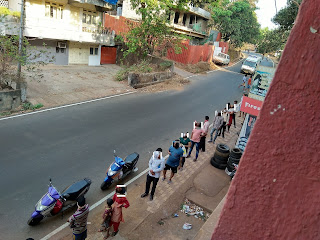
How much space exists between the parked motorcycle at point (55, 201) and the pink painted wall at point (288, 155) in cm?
533

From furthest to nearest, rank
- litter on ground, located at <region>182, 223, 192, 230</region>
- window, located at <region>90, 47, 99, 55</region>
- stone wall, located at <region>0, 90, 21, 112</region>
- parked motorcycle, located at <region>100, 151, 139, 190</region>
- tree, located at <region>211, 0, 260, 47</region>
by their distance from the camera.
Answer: tree, located at <region>211, 0, 260, 47</region> → window, located at <region>90, 47, 99, 55</region> → stone wall, located at <region>0, 90, 21, 112</region> → parked motorcycle, located at <region>100, 151, 139, 190</region> → litter on ground, located at <region>182, 223, 192, 230</region>

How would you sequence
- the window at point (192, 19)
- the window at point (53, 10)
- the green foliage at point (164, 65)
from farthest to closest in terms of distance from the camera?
the window at point (192, 19) → the green foliage at point (164, 65) → the window at point (53, 10)

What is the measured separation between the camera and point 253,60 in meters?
31.6

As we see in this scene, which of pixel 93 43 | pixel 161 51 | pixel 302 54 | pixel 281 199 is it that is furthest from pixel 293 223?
pixel 161 51

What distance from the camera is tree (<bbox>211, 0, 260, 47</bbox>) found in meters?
39.9

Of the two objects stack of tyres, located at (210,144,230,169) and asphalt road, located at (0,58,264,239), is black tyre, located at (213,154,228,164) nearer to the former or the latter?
stack of tyres, located at (210,144,230,169)

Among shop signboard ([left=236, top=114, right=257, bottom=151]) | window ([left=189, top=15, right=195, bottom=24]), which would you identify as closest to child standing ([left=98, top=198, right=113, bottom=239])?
shop signboard ([left=236, top=114, right=257, bottom=151])

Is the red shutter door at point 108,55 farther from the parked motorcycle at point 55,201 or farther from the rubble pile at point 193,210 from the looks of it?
the rubble pile at point 193,210

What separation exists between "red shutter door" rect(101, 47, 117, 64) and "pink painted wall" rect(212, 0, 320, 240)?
25777mm

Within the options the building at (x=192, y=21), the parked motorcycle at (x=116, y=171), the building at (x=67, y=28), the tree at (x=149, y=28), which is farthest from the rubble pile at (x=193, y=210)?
the building at (x=192, y=21)

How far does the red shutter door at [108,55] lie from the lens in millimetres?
25288

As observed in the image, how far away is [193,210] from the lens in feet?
22.0

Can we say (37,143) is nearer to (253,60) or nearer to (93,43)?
(93,43)

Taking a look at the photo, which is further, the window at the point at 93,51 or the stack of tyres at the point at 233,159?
the window at the point at 93,51
